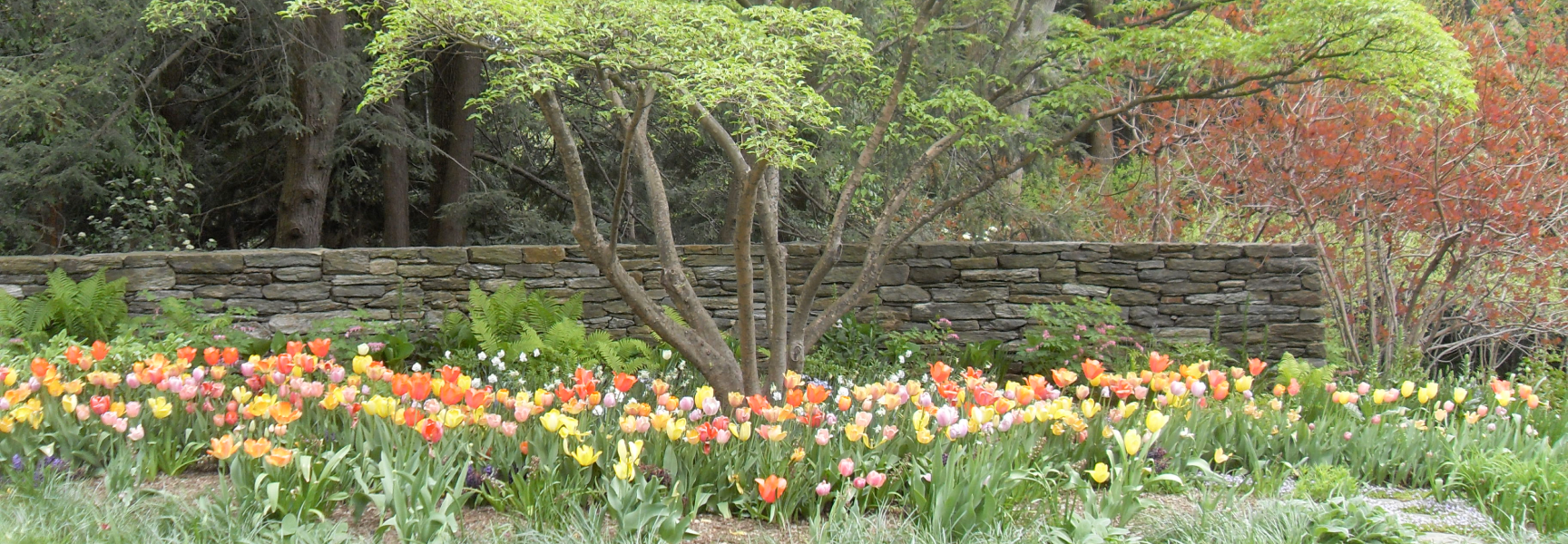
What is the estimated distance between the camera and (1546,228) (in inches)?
221

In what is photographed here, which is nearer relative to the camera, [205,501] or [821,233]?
[205,501]

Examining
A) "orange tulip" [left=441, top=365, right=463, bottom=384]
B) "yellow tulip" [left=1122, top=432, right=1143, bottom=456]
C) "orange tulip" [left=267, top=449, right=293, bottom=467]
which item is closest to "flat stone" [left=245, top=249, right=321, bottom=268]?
"orange tulip" [left=441, top=365, right=463, bottom=384]

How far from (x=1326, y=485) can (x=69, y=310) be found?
5561mm

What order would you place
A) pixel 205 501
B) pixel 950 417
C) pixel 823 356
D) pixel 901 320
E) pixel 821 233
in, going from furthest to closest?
pixel 821 233 → pixel 901 320 → pixel 823 356 → pixel 950 417 → pixel 205 501

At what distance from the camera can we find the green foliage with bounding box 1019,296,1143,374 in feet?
17.4

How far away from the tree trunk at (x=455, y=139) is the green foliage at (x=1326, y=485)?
5758mm

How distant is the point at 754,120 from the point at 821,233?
4.94 meters

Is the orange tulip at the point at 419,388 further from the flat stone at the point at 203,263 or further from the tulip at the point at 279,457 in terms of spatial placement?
the flat stone at the point at 203,263

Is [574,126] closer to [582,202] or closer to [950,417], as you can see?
[582,202]

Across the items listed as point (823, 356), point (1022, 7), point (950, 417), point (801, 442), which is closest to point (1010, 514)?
point (950, 417)

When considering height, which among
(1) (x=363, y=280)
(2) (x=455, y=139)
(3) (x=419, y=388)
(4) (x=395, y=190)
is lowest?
(3) (x=419, y=388)

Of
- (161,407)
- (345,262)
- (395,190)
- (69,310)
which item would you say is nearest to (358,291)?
(345,262)

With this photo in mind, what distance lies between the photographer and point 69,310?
16.1 ft

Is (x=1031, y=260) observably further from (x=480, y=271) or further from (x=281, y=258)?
(x=281, y=258)
